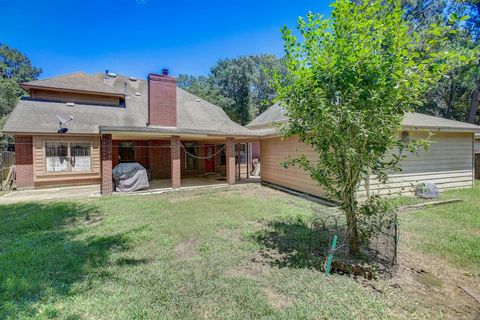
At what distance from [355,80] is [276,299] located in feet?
9.86

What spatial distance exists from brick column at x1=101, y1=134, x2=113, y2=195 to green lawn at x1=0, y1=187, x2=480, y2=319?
253cm

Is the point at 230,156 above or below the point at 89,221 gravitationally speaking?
above

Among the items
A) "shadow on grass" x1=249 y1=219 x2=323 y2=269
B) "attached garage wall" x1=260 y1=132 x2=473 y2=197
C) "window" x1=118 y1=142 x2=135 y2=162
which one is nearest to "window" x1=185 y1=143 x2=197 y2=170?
"window" x1=118 y1=142 x2=135 y2=162

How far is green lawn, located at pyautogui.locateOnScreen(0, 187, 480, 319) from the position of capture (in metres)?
2.65

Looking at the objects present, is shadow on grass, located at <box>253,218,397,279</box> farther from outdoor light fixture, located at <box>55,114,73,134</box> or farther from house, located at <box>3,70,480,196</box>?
outdoor light fixture, located at <box>55,114,73,134</box>

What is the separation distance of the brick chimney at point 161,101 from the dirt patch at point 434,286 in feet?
33.7

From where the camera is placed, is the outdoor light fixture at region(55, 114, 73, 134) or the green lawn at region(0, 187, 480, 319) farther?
the outdoor light fixture at region(55, 114, 73, 134)

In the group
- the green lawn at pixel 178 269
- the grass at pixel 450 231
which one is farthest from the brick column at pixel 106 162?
the grass at pixel 450 231

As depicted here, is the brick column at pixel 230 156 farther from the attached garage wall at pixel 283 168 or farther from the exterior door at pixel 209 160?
the exterior door at pixel 209 160

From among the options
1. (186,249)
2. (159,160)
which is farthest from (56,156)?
(186,249)

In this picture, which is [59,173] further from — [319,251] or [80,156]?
[319,251]

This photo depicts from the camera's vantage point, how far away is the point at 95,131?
1138 cm

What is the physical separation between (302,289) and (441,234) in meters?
3.82

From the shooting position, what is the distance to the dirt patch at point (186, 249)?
13.3ft
